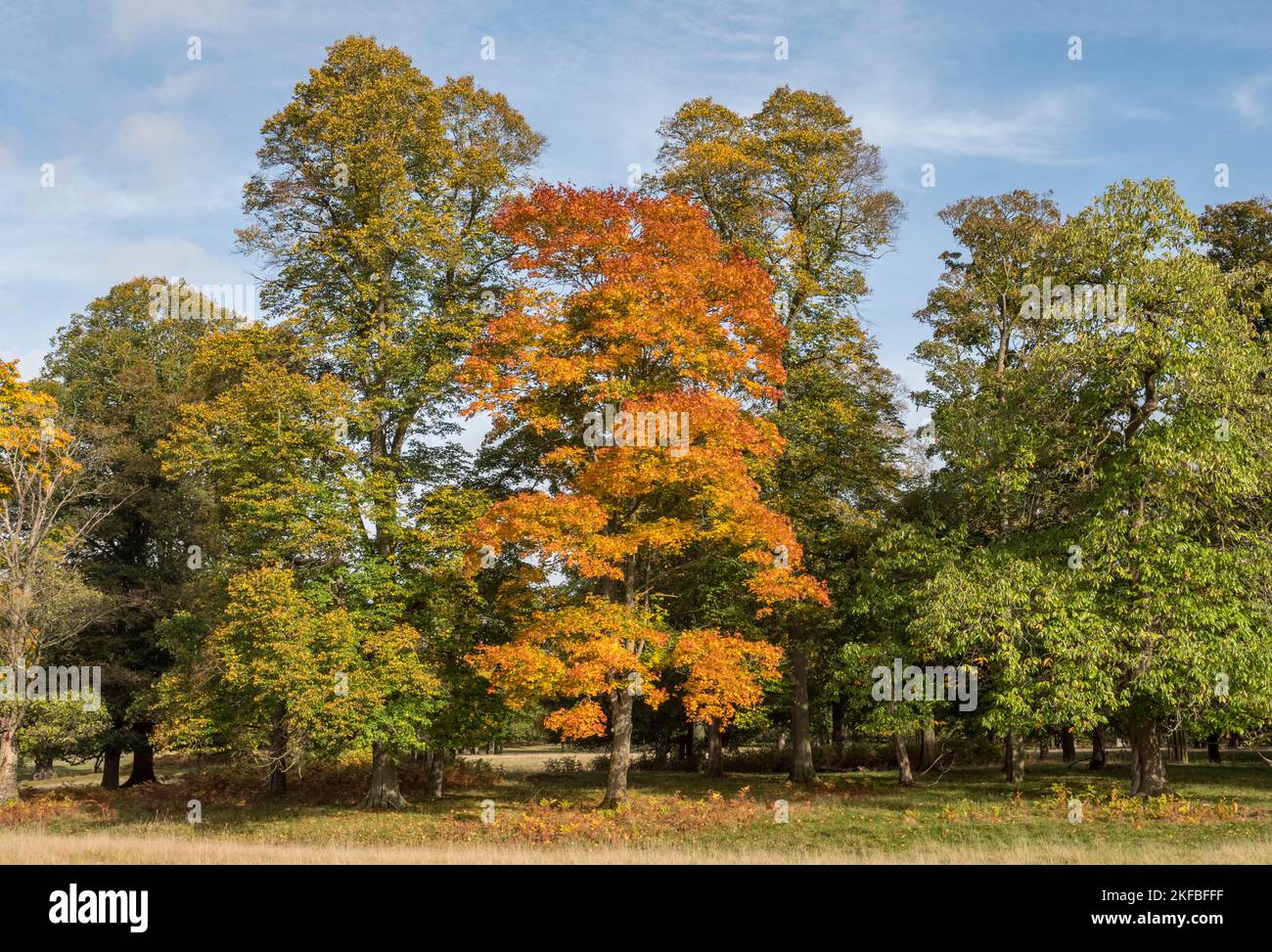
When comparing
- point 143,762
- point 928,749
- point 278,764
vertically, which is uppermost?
point 278,764

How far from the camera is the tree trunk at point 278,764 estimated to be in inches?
1122

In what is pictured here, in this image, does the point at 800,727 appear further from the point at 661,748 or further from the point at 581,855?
the point at 581,855

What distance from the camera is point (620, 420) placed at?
2428cm

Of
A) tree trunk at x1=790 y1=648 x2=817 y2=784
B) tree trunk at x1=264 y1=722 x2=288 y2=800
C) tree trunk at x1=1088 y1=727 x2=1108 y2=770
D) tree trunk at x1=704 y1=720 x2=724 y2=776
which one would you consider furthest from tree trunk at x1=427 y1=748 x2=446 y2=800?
tree trunk at x1=1088 y1=727 x2=1108 y2=770

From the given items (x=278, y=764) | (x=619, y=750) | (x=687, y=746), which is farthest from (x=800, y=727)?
(x=278, y=764)

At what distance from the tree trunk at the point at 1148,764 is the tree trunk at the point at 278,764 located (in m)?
22.2

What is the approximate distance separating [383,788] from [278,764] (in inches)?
136

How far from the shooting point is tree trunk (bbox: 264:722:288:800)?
1122 inches

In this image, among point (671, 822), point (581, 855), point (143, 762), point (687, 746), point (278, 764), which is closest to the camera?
point (581, 855)

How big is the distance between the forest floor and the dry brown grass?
1.9 inches

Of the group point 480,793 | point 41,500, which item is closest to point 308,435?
point 41,500

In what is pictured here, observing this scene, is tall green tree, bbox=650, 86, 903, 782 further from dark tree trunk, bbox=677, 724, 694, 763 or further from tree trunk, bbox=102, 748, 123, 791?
tree trunk, bbox=102, 748, 123, 791

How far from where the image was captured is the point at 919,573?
28.2 m
